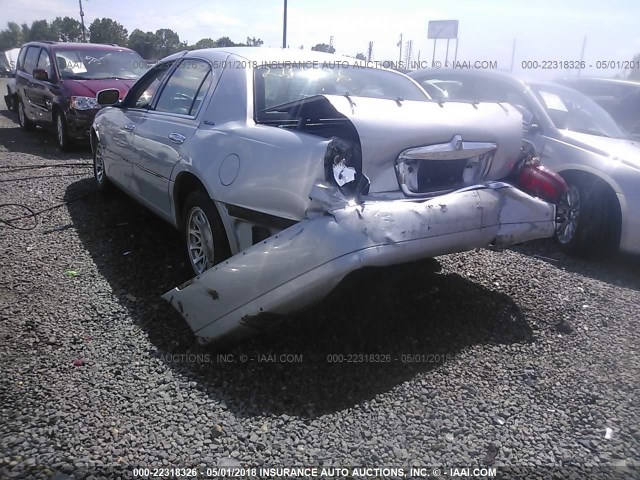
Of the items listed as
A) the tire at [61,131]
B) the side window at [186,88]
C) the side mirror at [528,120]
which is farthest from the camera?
the tire at [61,131]

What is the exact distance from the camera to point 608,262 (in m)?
4.66

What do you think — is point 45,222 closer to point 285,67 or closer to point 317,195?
point 285,67

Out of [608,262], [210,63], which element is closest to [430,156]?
[210,63]

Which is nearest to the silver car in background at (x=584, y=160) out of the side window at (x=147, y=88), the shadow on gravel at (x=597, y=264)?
the shadow on gravel at (x=597, y=264)

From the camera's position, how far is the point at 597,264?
15.1ft

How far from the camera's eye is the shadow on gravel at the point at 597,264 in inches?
167

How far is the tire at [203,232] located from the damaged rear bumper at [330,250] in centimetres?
42

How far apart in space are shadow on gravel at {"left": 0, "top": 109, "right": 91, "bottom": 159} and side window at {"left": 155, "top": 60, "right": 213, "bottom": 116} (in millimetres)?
5142

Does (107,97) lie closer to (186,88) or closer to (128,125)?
(128,125)

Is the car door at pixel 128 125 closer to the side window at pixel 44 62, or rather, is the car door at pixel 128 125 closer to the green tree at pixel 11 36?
A: the side window at pixel 44 62

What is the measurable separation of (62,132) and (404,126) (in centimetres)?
787

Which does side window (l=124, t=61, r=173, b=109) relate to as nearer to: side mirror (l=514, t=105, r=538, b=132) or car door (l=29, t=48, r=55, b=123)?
side mirror (l=514, t=105, r=538, b=132)

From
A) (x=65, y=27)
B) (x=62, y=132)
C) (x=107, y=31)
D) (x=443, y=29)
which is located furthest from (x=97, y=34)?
(x=62, y=132)

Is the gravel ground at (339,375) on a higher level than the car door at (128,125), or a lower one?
lower
